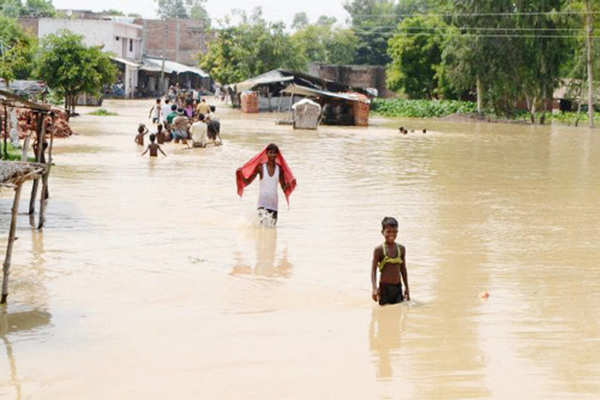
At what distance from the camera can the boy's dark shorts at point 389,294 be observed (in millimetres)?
8938

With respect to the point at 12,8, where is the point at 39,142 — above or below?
below

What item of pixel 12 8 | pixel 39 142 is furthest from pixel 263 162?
pixel 12 8

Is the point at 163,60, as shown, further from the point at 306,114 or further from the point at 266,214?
the point at 266,214

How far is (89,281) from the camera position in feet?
33.2

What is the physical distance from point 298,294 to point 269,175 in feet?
11.5

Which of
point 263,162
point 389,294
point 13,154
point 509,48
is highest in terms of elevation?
point 509,48

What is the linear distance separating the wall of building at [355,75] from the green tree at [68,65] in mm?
38648

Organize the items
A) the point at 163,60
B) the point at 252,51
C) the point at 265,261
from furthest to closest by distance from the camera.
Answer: the point at 163,60, the point at 252,51, the point at 265,261

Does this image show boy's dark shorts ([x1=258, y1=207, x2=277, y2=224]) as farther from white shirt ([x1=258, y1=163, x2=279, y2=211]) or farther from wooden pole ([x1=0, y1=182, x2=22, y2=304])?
wooden pole ([x1=0, y1=182, x2=22, y2=304])

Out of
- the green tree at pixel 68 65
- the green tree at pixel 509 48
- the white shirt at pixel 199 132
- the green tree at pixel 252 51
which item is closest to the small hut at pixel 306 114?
the green tree at pixel 68 65

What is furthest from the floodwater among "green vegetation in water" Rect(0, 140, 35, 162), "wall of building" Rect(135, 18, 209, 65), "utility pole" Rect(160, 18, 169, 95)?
"wall of building" Rect(135, 18, 209, 65)

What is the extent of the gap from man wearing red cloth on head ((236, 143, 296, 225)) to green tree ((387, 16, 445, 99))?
54244 mm

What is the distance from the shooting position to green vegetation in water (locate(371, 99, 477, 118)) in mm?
59625

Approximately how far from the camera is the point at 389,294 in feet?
29.5
